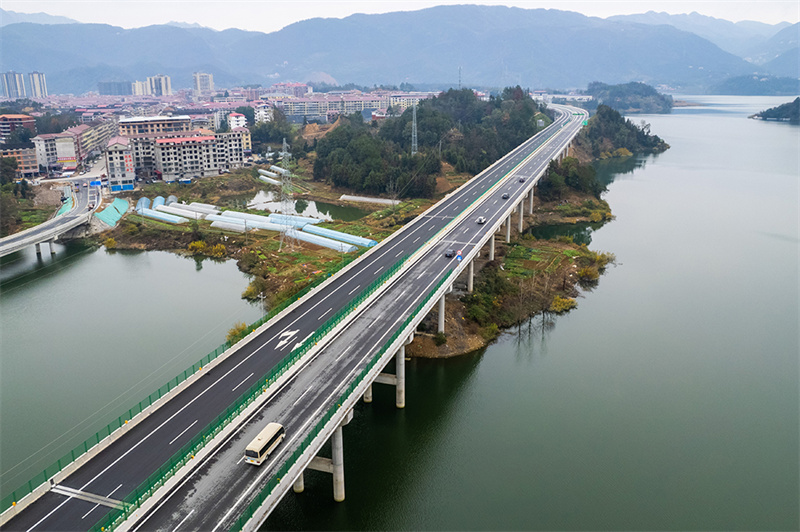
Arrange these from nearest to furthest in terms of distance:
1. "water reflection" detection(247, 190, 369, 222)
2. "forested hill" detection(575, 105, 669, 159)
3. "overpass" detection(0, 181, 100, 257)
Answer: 1. "overpass" detection(0, 181, 100, 257)
2. "water reflection" detection(247, 190, 369, 222)
3. "forested hill" detection(575, 105, 669, 159)

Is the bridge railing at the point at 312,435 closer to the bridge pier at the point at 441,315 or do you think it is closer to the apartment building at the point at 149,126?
the bridge pier at the point at 441,315

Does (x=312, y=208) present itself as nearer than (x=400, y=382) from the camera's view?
No

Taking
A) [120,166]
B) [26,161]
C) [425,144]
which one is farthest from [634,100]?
[26,161]

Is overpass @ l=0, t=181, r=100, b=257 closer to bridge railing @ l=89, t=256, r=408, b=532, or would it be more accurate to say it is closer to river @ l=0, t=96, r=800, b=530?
river @ l=0, t=96, r=800, b=530

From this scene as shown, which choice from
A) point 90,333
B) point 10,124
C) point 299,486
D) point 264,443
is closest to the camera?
point 264,443

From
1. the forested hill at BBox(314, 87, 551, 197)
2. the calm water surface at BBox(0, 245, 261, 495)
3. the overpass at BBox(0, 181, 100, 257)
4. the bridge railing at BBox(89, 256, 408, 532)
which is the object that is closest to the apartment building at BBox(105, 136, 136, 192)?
the overpass at BBox(0, 181, 100, 257)

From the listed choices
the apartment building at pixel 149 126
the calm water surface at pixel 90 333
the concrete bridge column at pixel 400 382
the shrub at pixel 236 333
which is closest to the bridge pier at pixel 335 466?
the concrete bridge column at pixel 400 382

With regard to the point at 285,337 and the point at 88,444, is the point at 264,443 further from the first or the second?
the point at 88,444
